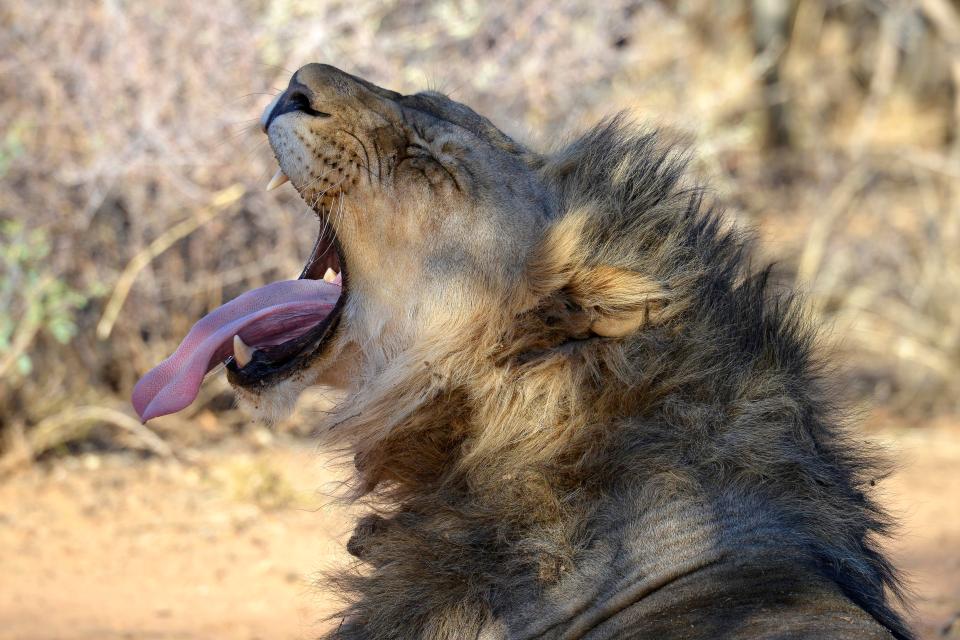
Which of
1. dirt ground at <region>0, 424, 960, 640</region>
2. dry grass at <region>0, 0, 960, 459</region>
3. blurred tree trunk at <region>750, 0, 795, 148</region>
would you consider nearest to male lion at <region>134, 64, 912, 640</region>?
dry grass at <region>0, 0, 960, 459</region>

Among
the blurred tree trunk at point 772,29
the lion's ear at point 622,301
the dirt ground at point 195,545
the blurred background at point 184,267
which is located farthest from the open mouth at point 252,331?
the blurred tree trunk at point 772,29

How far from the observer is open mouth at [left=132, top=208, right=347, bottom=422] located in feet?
11.3

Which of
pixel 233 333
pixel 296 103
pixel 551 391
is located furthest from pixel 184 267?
pixel 551 391

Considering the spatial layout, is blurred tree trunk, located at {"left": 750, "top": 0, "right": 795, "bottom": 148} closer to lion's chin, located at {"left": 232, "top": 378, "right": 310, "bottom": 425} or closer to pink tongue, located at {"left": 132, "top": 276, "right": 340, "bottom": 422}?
pink tongue, located at {"left": 132, "top": 276, "right": 340, "bottom": 422}

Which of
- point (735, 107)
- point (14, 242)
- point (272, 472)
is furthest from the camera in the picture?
point (735, 107)

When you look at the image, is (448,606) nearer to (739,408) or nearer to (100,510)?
(739,408)

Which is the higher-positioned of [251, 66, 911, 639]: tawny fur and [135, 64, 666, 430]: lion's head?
[135, 64, 666, 430]: lion's head

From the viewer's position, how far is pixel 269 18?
684 centimetres

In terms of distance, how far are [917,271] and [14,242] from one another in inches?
268

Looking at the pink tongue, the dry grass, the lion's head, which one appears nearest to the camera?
the lion's head

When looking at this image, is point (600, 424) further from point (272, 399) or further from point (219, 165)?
point (219, 165)

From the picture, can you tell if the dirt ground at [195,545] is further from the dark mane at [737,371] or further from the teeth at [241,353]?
the dark mane at [737,371]

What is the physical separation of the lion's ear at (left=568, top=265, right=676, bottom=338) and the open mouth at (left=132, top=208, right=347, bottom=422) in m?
0.79

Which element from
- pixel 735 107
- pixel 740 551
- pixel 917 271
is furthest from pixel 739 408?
pixel 735 107
